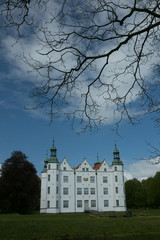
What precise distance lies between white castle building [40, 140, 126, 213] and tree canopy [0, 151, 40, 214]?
26.8 feet

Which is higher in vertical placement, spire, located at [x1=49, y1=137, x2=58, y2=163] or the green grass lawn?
spire, located at [x1=49, y1=137, x2=58, y2=163]

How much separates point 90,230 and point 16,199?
59.5 feet

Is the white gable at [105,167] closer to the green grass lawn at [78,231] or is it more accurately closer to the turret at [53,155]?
the turret at [53,155]

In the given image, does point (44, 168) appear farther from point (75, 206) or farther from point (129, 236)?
point (129, 236)

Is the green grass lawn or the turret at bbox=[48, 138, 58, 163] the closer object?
the green grass lawn

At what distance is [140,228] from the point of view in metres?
17.4

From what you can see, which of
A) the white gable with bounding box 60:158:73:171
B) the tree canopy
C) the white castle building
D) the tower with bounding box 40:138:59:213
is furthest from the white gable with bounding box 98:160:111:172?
the tree canopy

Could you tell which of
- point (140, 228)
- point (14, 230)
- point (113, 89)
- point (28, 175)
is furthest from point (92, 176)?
point (113, 89)

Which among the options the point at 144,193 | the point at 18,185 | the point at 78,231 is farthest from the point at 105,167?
the point at 78,231

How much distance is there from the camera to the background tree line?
53.8 metres

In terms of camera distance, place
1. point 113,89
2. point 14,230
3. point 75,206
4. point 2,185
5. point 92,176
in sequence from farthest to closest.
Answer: point 92,176, point 75,206, point 2,185, point 14,230, point 113,89

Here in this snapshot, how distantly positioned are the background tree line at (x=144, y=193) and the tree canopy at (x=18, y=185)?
30.6m

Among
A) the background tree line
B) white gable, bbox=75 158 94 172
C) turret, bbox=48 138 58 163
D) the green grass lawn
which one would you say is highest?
turret, bbox=48 138 58 163

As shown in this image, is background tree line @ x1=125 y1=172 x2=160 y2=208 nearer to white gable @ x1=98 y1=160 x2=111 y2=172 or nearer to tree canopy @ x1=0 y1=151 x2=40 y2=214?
white gable @ x1=98 y1=160 x2=111 y2=172
